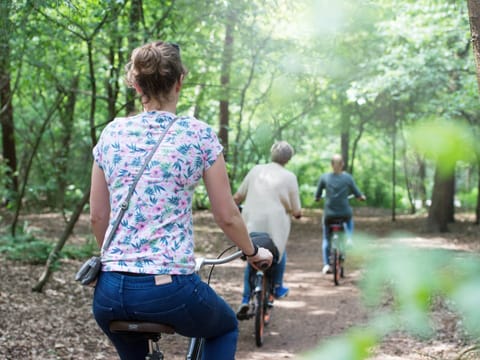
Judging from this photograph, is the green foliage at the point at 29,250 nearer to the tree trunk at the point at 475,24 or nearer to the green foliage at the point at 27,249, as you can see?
the green foliage at the point at 27,249

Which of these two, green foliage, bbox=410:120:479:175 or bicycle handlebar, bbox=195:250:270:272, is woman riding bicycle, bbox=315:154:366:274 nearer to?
bicycle handlebar, bbox=195:250:270:272

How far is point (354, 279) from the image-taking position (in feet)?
3.58

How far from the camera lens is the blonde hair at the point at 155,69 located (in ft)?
7.73

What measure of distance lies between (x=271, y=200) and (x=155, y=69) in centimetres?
439

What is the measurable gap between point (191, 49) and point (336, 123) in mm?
14069

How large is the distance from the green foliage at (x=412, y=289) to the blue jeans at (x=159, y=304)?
50.3 inches

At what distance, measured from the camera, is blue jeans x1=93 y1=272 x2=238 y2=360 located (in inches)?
90.3

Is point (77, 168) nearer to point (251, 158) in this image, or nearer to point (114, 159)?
point (251, 158)

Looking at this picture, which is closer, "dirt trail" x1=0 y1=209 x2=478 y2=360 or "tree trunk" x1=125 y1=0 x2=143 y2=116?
"dirt trail" x1=0 y1=209 x2=478 y2=360

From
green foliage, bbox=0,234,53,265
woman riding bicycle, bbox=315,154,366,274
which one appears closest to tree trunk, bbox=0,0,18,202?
green foliage, bbox=0,234,53,265

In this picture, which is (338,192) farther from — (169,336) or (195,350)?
(195,350)

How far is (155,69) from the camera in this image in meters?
2.37

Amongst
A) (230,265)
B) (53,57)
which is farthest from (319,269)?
(53,57)

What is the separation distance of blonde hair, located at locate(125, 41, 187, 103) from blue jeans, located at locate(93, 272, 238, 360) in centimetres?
72
